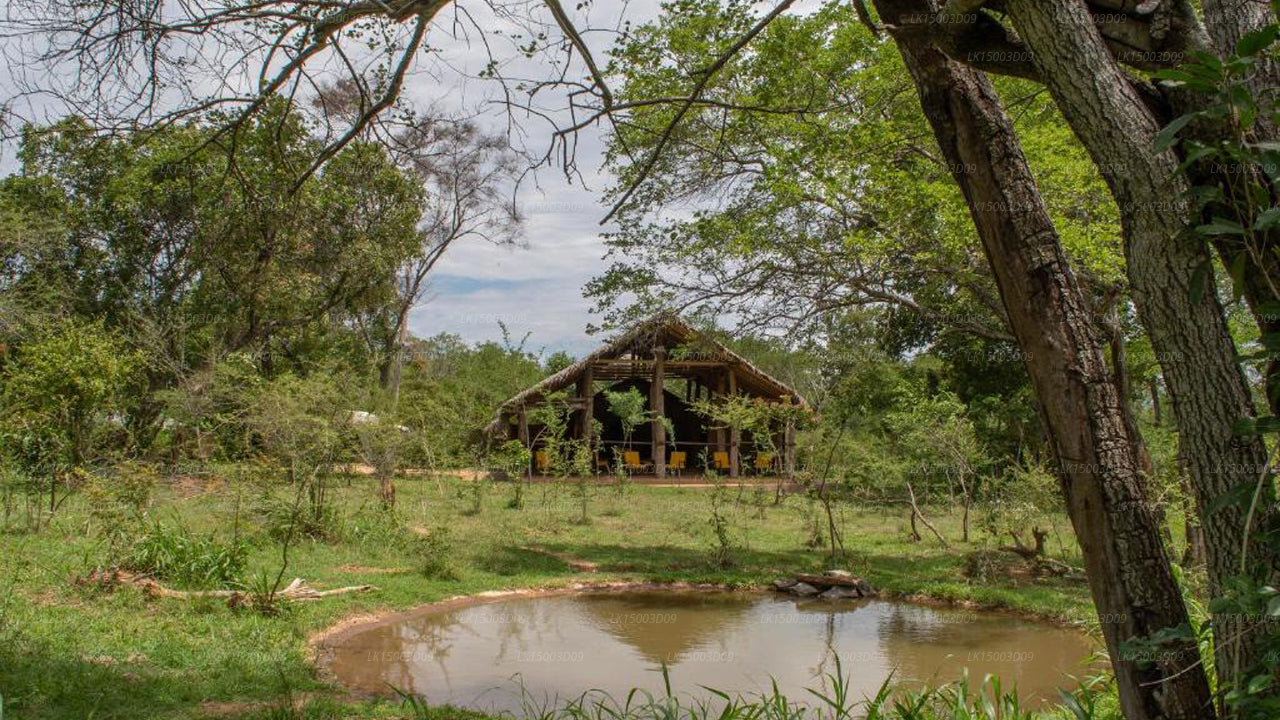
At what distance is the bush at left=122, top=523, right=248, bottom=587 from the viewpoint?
7609 millimetres

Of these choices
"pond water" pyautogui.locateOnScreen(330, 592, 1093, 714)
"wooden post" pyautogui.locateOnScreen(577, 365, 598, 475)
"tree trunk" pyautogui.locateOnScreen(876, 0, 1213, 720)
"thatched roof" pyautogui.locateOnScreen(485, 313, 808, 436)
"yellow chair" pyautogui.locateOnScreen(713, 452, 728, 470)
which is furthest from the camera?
"yellow chair" pyautogui.locateOnScreen(713, 452, 728, 470)

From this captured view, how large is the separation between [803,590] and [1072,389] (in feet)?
24.6

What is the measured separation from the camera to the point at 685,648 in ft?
24.0

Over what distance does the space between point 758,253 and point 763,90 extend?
3825 mm

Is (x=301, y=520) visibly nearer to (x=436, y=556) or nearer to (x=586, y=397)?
(x=436, y=556)

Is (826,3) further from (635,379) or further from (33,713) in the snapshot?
(635,379)

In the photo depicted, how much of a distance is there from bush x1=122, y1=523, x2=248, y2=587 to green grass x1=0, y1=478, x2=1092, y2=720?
0.36m

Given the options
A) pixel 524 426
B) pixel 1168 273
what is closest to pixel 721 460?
pixel 524 426

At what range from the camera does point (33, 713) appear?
4254 millimetres

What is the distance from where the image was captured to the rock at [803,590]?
9.59m

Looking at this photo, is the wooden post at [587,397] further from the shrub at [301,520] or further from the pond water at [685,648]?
the pond water at [685,648]

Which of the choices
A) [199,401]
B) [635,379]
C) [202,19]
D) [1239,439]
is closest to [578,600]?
[202,19]

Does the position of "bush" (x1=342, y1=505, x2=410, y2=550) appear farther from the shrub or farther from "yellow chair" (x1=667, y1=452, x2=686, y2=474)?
"yellow chair" (x1=667, y1=452, x2=686, y2=474)

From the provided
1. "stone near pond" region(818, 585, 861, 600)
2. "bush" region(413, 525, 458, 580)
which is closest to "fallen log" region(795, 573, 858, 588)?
"stone near pond" region(818, 585, 861, 600)
